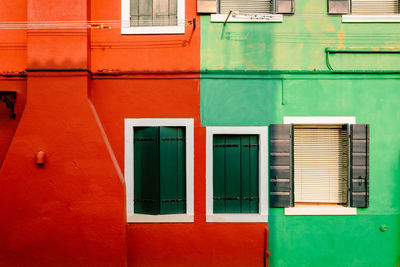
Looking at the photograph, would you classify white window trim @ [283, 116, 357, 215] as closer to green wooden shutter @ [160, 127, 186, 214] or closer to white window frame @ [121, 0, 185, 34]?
green wooden shutter @ [160, 127, 186, 214]

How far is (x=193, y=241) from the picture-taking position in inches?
198

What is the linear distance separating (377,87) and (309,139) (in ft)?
4.73

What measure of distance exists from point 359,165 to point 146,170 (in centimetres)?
365

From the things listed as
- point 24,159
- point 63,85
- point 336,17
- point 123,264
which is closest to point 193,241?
point 123,264

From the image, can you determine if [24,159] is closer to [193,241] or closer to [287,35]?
[193,241]

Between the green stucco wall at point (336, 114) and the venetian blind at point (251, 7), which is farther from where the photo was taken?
the venetian blind at point (251, 7)

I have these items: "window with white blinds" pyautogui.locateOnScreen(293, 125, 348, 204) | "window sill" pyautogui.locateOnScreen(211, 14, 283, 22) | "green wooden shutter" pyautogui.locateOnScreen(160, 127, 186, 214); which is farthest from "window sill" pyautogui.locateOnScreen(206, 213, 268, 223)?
"window sill" pyautogui.locateOnScreen(211, 14, 283, 22)

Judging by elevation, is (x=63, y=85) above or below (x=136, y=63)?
below

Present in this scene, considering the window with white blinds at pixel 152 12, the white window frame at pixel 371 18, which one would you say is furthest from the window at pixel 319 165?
the window with white blinds at pixel 152 12

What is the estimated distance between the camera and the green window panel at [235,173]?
514 cm

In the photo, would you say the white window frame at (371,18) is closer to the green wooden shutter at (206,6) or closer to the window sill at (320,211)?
the green wooden shutter at (206,6)

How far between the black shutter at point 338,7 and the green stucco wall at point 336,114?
1.11 metres

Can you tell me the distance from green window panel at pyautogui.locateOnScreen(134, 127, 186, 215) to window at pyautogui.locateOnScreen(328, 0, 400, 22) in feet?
11.2

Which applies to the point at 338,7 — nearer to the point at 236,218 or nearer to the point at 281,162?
the point at 281,162
